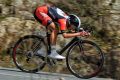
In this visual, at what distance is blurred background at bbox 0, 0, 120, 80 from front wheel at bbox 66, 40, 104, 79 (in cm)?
248

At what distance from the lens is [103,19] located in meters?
11.7

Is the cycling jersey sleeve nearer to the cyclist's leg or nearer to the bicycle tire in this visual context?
the cyclist's leg

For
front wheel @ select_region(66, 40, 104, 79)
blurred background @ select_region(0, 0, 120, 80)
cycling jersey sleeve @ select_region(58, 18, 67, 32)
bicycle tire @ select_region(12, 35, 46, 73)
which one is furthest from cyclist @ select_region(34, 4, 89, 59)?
blurred background @ select_region(0, 0, 120, 80)

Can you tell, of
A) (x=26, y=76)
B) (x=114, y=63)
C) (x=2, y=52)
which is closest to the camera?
(x=26, y=76)

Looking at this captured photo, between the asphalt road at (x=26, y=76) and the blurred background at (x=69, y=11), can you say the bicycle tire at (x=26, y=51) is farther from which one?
the blurred background at (x=69, y=11)

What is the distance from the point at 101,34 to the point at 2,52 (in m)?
2.85

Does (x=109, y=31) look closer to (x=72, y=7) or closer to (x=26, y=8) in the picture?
(x=72, y=7)

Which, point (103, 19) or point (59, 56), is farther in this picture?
point (103, 19)

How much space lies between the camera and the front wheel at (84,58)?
8.00 metres

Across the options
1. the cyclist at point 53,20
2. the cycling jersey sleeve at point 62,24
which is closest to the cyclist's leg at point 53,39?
the cyclist at point 53,20

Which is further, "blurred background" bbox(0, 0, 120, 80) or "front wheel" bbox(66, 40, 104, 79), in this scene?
"blurred background" bbox(0, 0, 120, 80)

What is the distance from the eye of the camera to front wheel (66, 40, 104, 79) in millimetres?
7996

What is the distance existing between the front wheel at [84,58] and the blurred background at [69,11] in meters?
2.48

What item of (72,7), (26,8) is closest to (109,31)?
(72,7)
